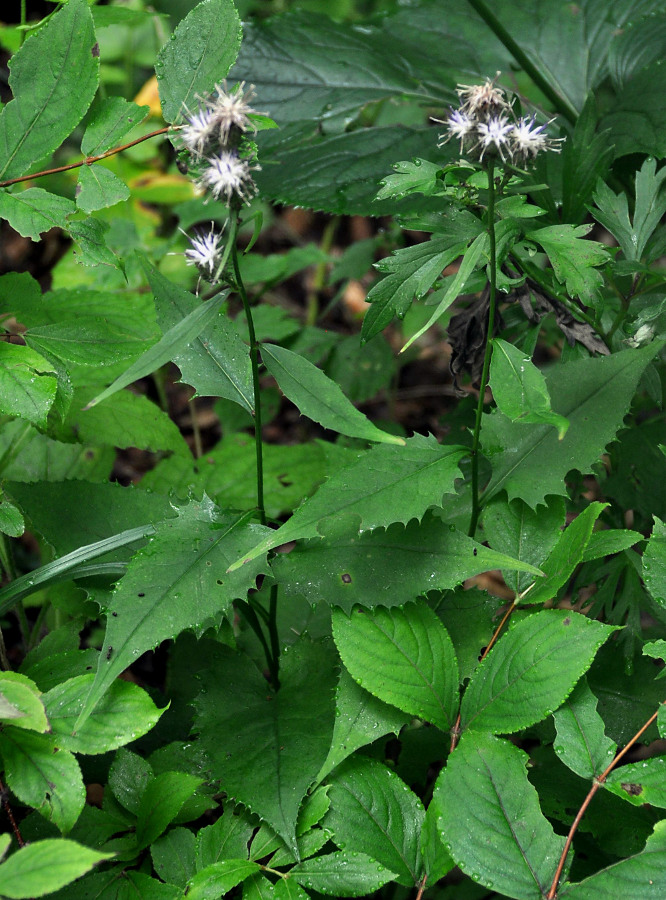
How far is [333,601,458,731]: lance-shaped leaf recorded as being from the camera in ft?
4.12

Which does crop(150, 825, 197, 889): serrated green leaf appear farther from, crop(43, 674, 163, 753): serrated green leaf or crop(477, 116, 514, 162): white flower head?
crop(477, 116, 514, 162): white flower head

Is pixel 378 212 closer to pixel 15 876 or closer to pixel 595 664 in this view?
pixel 595 664

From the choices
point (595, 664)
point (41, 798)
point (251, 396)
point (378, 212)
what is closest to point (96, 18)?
point (378, 212)

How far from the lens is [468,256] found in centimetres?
115

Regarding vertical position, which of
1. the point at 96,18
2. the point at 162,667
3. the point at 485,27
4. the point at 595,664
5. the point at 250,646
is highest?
the point at 96,18

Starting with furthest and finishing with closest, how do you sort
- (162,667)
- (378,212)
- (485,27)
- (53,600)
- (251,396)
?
(485,27)
(162,667)
(378,212)
(53,600)
(251,396)

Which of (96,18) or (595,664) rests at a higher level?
(96,18)

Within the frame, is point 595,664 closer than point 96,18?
Yes

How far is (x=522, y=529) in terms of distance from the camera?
1.49 m

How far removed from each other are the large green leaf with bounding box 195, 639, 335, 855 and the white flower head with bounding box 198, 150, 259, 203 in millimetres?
917

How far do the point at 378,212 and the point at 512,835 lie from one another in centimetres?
146

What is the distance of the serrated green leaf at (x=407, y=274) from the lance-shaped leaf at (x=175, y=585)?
0.47 metres

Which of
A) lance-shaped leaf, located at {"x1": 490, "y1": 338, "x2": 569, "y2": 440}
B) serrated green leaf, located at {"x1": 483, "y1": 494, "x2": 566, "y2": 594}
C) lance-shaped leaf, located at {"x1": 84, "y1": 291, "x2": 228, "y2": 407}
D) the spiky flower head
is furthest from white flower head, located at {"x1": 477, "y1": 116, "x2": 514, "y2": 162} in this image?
serrated green leaf, located at {"x1": 483, "y1": 494, "x2": 566, "y2": 594}

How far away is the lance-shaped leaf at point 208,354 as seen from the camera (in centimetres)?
142
